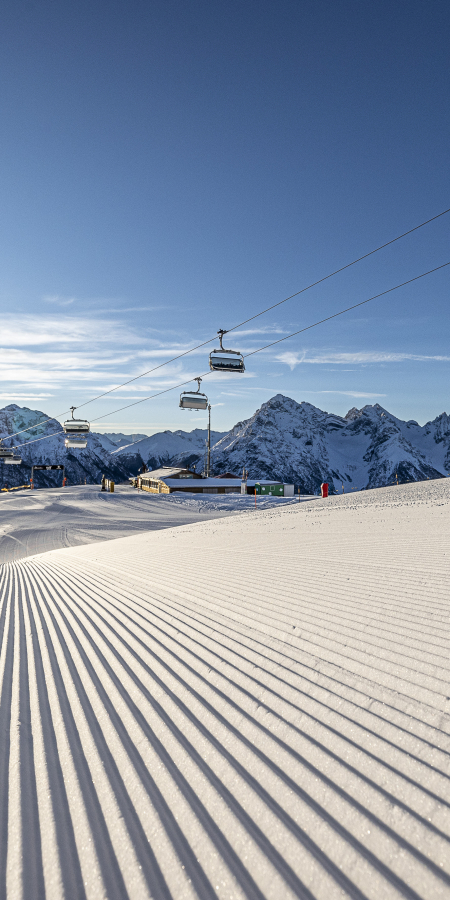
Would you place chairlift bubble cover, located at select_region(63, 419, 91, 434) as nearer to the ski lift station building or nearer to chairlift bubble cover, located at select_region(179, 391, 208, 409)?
chairlift bubble cover, located at select_region(179, 391, 208, 409)

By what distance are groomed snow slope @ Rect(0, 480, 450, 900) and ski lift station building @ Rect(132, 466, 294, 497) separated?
38961mm

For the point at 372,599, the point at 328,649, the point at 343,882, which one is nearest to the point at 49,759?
the point at 343,882

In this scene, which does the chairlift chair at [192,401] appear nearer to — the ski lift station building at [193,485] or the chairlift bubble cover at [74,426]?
the chairlift bubble cover at [74,426]

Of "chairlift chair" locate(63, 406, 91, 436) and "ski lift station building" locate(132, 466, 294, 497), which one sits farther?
"ski lift station building" locate(132, 466, 294, 497)

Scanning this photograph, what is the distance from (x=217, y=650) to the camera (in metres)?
5.08

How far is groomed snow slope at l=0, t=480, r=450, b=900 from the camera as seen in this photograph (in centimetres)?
240

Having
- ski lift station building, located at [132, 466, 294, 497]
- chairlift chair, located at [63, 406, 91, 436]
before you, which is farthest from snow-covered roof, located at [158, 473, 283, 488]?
chairlift chair, located at [63, 406, 91, 436]

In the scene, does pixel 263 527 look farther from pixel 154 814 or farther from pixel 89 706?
pixel 154 814

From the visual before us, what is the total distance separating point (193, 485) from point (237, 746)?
49.4m

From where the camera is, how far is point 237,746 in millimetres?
3369

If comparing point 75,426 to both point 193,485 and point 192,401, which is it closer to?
point 192,401

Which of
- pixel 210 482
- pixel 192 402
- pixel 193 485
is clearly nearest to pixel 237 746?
pixel 192 402

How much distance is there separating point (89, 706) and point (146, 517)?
2946cm

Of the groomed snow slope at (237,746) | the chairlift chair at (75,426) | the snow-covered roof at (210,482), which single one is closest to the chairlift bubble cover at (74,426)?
the chairlift chair at (75,426)
